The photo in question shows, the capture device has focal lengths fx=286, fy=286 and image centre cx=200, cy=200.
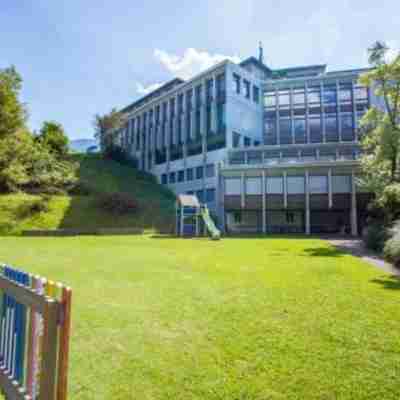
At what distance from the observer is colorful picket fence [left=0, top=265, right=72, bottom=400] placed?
1.97 m

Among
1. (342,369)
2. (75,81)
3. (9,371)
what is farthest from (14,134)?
(342,369)

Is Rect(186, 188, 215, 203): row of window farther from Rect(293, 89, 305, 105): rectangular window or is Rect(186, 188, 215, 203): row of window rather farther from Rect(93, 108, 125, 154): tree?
Rect(93, 108, 125, 154): tree

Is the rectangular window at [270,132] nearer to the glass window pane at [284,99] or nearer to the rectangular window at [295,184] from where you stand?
the glass window pane at [284,99]

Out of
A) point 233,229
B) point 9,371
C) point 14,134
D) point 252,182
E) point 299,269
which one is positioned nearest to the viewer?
point 9,371

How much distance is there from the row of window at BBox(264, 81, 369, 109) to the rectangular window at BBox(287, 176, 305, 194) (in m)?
15.9

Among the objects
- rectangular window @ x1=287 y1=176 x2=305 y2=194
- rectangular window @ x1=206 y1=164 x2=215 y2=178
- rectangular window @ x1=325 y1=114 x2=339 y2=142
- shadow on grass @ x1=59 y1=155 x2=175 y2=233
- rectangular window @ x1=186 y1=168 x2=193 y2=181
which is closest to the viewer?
shadow on grass @ x1=59 y1=155 x2=175 y2=233

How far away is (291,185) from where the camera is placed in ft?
82.2

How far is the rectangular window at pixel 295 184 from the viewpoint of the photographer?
2491 cm

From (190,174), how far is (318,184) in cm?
1631

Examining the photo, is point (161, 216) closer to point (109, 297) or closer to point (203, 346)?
point (109, 297)

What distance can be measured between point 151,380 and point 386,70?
18945mm

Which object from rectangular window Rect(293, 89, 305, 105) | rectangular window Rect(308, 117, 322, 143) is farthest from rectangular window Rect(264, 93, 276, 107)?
rectangular window Rect(308, 117, 322, 143)

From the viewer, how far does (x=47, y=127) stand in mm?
37438

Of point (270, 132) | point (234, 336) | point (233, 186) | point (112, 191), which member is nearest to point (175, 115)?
point (270, 132)
